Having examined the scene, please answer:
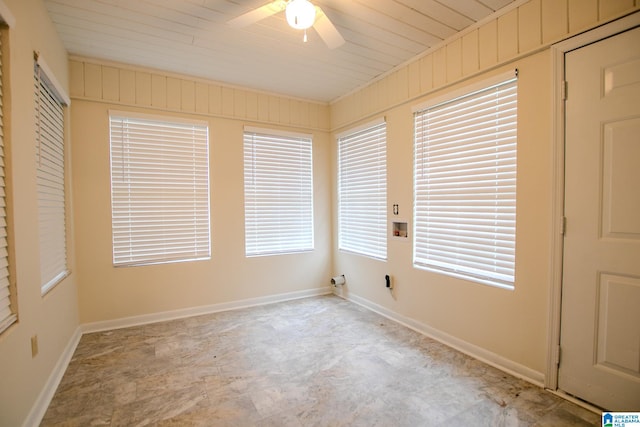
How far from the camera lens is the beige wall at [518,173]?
2.10m

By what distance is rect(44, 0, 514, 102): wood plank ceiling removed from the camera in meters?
2.26

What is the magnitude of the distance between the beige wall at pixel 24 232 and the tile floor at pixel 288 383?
352 millimetres

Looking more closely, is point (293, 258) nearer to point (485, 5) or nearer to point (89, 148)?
point (89, 148)

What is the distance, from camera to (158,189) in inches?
136

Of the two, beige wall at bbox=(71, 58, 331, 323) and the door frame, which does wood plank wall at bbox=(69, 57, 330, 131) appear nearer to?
beige wall at bbox=(71, 58, 331, 323)

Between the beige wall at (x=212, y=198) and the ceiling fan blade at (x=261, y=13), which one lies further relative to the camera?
the beige wall at (x=212, y=198)

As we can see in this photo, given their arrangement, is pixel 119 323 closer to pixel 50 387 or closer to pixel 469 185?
pixel 50 387

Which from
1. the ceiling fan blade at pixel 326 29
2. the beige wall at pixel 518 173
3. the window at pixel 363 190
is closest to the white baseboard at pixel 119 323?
the window at pixel 363 190

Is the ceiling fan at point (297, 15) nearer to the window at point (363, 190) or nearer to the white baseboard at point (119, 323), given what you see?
the window at point (363, 190)

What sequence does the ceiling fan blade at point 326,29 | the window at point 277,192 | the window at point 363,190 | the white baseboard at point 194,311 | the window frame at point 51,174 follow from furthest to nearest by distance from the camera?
the window at point 277,192 → the window at point 363,190 → the white baseboard at point 194,311 → the window frame at point 51,174 → the ceiling fan blade at point 326,29

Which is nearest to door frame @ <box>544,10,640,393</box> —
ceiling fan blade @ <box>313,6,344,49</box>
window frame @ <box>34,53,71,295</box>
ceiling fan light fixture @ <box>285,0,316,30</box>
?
ceiling fan blade @ <box>313,6,344,49</box>

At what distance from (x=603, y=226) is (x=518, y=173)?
0.61 m

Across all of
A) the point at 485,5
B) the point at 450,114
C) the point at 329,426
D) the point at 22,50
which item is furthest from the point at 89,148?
the point at 485,5

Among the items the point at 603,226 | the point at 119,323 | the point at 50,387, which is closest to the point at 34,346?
the point at 50,387
